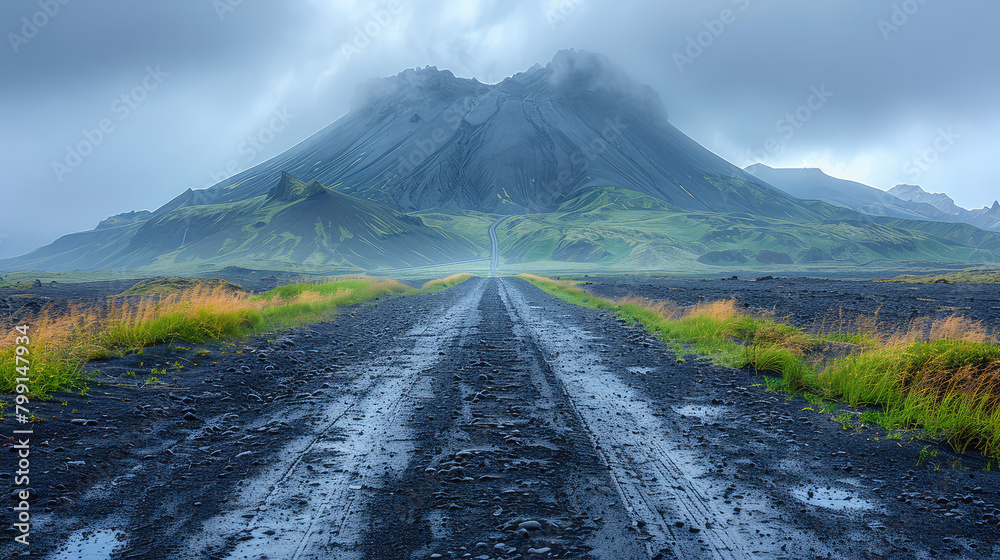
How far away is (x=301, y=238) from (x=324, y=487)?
16711 cm

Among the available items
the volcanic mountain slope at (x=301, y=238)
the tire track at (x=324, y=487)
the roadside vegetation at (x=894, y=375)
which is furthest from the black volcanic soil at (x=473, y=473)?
the volcanic mountain slope at (x=301, y=238)

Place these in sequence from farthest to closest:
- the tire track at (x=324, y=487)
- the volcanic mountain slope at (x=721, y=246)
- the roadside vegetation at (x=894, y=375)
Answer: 1. the volcanic mountain slope at (x=721, y=246)
2. the roadside vegetation at (x=894, y=375)
3. the tire track at (x=324, y=487)

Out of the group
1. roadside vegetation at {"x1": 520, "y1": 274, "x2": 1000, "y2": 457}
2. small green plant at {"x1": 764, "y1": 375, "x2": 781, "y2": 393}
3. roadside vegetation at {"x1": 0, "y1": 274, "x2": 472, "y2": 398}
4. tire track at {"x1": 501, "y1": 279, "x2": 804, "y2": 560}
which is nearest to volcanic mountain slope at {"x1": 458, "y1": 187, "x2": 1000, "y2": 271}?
roadside vegetation at {"x1": 520, "y1": 274, "x2": 1000, "y2": 457}

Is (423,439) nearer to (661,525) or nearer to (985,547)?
(661,525)

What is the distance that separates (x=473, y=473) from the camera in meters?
5.52

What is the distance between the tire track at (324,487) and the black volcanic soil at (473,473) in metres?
0.02

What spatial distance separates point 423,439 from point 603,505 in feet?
8.84

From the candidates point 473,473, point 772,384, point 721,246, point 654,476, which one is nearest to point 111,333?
point 473,473

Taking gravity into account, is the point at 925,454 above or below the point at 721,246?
below

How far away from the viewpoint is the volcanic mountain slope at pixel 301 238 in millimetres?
154300

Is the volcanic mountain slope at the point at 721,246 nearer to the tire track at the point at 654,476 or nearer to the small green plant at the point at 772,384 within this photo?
the small green plant at the point at 772,384

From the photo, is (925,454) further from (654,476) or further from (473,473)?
(473,473)

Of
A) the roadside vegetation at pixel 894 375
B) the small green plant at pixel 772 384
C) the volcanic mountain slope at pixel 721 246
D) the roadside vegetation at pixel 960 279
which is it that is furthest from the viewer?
the volcanic mountain slope at pixel 721 246

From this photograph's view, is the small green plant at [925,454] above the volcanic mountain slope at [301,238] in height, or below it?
below
